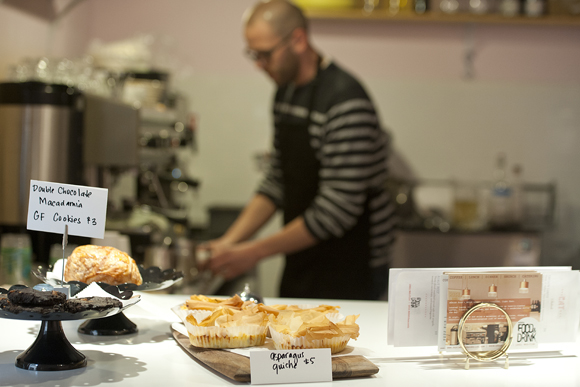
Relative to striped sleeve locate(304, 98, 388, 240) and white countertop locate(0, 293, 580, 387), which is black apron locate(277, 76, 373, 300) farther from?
white countertop locate(0, 293, 580, 387)

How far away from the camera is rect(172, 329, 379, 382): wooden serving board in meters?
0.92

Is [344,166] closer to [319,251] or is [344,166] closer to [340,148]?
[340,148]

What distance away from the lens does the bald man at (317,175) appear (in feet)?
8.09

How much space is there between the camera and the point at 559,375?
1.01 meters

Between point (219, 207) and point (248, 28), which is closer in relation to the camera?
point (248, 28)

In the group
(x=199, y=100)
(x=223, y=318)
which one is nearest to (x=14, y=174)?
(x=223, y=318)

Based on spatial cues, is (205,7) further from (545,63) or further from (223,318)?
(223,318)

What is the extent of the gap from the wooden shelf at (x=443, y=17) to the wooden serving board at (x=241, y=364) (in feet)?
9.72

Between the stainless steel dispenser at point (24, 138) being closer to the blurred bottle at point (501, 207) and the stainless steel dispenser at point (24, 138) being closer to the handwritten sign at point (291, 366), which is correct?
the handwritten sign at point (291, 366)

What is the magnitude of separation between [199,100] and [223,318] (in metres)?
2.97

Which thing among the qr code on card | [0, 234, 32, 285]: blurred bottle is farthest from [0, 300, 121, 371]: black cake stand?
[0, 234, 32, 285]: blurred bottle

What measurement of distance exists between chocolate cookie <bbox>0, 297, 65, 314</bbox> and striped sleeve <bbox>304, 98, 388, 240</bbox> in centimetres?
164

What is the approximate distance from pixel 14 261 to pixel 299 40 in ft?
4.66

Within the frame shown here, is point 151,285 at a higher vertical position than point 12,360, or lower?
higher
